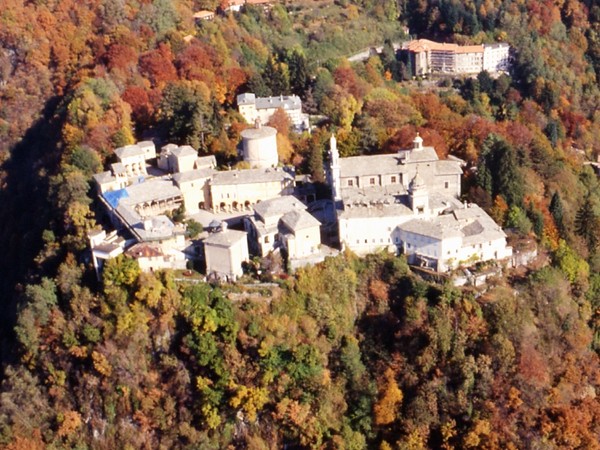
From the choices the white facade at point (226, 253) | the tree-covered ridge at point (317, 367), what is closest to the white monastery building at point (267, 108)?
the white facade at point (226, 253)

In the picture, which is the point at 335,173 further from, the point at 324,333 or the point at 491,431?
the point at 491,431

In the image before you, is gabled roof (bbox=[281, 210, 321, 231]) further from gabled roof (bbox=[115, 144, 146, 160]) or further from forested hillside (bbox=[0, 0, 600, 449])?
gabled roof (bbox=[115, 144, 146, 160])

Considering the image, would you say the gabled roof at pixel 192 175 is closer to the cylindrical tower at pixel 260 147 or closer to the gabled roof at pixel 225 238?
the cylindrical tower at pixel 260 147

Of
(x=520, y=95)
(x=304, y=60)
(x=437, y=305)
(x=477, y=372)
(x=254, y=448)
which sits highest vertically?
(x=304, y=60)

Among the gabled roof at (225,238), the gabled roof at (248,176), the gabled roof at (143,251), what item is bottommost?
the gabled roof at (143,251)

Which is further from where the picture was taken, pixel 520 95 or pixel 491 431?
pixel 520 95

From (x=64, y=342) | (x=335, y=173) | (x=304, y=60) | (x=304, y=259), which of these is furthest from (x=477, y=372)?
(x=304, y=60)

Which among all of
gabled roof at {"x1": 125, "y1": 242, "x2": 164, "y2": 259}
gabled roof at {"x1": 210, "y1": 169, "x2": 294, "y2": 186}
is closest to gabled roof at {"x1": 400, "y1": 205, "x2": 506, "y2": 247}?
gabled roof at {"x1": 210, "y1": 169, "x2": 294, "y2": 186}
